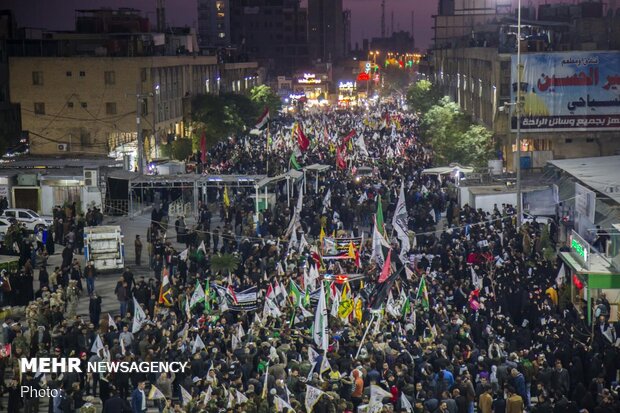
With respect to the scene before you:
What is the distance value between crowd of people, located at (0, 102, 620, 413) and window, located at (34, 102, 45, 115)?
28108 millimetres

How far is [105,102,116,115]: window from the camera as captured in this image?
5800 centimetres

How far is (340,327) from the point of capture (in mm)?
20344

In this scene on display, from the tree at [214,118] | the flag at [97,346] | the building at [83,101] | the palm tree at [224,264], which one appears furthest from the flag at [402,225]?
the tree at [214,118]

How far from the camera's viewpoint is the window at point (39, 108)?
194 ft

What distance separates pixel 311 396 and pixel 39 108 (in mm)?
46288

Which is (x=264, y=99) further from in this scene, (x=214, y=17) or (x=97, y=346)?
(x=214, y=17)

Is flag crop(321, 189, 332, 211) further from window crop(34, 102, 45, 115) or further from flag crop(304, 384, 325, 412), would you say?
window crop(34, 102, 45, 115)

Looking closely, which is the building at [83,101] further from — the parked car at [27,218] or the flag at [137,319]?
the flag at [137,319]

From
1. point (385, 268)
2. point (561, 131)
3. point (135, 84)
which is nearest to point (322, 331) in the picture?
point (385, 268)

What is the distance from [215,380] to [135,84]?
143 ft

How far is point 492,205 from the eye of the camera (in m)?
35.2

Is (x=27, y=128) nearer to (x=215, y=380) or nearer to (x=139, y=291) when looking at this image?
(x=139, y=291)

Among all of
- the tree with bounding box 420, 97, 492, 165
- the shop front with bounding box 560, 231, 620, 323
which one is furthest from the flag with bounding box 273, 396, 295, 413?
the tree with bounding box 420, 97, 492, 165

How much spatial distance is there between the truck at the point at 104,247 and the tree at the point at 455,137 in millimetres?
22319
